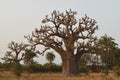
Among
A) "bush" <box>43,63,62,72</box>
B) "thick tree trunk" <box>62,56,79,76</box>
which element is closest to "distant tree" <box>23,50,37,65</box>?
"bush" <box>43,63,62,72</box>

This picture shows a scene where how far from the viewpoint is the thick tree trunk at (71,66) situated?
131 ft

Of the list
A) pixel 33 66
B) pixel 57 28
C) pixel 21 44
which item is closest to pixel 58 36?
pixel 57 28

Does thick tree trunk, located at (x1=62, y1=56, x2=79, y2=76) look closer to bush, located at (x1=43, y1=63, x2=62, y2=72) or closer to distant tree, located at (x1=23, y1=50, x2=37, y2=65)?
distant tree, located at (x1=23, y1=50, x2=37, y2=65)

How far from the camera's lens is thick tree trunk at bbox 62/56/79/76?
4004 centimetres

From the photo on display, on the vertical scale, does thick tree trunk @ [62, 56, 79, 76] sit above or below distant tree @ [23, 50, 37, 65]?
below

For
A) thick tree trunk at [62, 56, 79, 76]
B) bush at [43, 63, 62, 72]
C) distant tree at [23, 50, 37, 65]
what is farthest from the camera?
bush at [43, 63, 62, 72]

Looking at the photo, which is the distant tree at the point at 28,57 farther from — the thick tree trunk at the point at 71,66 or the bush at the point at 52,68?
the thick tree trunk at the point at 71,66

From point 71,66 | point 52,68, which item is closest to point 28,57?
point 52,68

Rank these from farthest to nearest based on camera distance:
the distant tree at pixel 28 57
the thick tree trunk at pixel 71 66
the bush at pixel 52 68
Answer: the bush at pixel 52 68, the distant tree at pixel 28 57, the thick tree trunk at pixel 71 66

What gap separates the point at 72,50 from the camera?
1548 inches

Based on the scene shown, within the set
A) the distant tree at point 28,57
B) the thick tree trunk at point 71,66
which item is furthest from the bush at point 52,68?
the thick tree trunk at point 71,66

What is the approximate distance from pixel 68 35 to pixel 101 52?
4.02 metres

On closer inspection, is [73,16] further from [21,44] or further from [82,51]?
[21,44]

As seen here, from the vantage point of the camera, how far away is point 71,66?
40.2m
